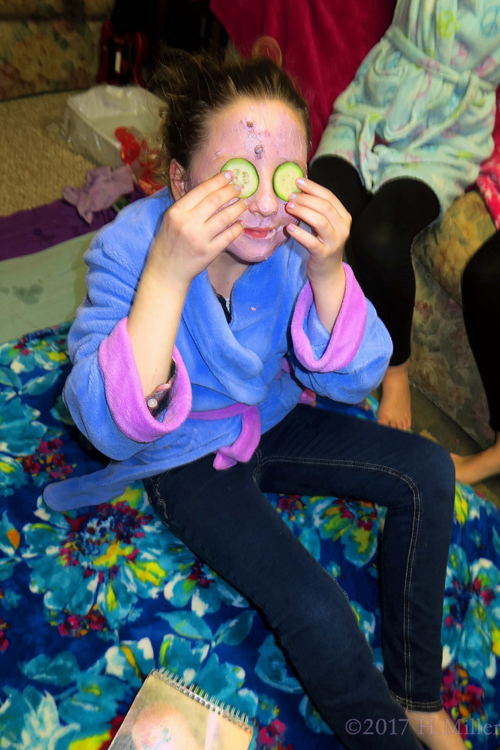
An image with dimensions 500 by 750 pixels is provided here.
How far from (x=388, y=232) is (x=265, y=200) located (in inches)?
33.5

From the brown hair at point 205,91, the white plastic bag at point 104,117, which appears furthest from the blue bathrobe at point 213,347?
the white plastic bag at point 104,117

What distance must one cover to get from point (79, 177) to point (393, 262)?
58.3 inches

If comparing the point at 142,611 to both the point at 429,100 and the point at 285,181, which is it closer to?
the point at 285,181

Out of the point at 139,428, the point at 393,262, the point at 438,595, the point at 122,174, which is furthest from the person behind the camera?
the point at 122,174

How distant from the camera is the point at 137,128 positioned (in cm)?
249

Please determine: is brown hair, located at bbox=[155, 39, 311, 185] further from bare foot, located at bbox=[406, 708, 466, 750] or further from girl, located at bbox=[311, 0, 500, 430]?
bare foot, located at bbox=[406, 708, 466, 750]

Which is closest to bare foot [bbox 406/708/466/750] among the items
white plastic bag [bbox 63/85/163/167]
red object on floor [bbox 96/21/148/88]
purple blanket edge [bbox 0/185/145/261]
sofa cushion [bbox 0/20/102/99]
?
purple blanket edge [bbox 0/185/145/261]

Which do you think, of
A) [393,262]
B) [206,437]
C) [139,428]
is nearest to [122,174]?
[393,262]

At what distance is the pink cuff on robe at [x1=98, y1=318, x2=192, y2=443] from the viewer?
2.38ft

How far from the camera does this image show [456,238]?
1540 millimetres

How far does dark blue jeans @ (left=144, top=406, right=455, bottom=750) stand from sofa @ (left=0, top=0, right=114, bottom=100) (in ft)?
7.76

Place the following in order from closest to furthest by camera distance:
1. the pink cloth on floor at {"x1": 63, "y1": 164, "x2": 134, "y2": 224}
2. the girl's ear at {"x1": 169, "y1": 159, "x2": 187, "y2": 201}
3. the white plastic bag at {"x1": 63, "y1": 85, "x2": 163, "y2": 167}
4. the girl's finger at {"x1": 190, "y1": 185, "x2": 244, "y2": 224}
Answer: the girl's finger at {"x1": 190, "y1": 185, "x2": 244, "y2": 224} < the girl's ear at {"x1": 169, "y1": 159, "x2": 187, "y2": 201} < the pink cloth on floor at {"x1": 63, "y1": 164, "x2": 134, "y2": 224} < the white plastic bag at {"x1": 63, "y1": 85, "x2": 163, "y2": 167}

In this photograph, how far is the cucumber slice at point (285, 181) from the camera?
0.76 m

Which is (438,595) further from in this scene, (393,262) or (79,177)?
(79,177)
